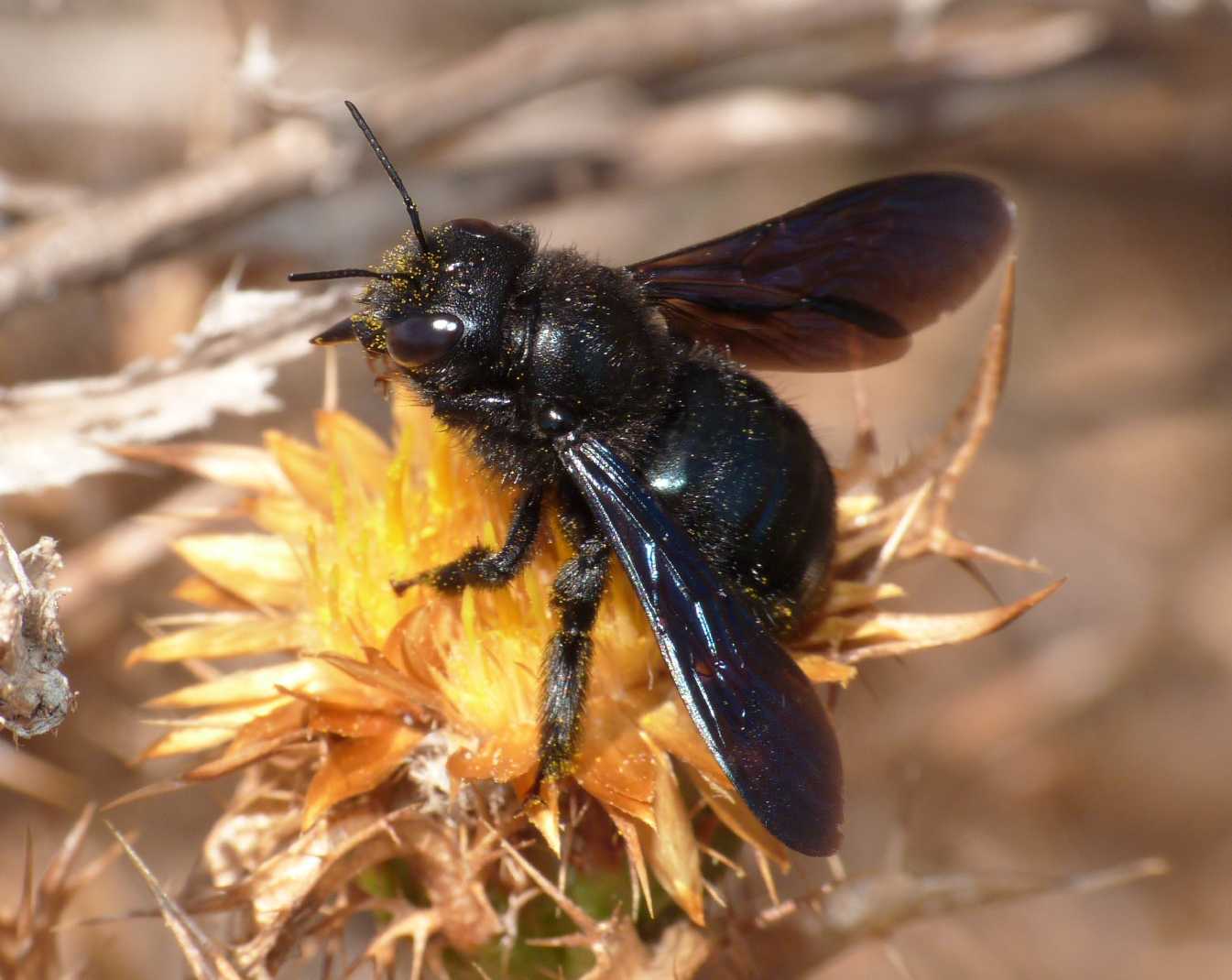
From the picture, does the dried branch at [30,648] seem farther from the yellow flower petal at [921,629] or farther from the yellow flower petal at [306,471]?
the yellow flower petal at [921,629]

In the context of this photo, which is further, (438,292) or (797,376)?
(797,376)

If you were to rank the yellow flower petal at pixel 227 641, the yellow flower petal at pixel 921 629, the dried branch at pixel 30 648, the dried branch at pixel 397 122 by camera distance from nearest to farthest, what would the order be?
1. the dried branch at pixel 30 648
2. the yellow flower petal at pixel 921 629
3. the yellow flower petal at pixel 227 641
4. the dried branch at pixel 397 122

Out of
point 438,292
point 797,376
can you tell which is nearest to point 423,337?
point 438,292

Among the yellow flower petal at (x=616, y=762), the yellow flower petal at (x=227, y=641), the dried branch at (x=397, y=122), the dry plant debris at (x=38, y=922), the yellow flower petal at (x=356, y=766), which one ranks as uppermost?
the dried branch at (x=397, y=122)

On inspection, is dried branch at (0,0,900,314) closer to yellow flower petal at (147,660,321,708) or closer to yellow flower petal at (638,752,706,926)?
yellow flower petal at (147,660,321,708)

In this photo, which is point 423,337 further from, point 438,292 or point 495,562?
point 495,562

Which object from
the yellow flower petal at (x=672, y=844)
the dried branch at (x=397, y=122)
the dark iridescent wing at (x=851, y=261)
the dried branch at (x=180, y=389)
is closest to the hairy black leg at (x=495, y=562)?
the yellow flower petal at (x=672, y=844)
